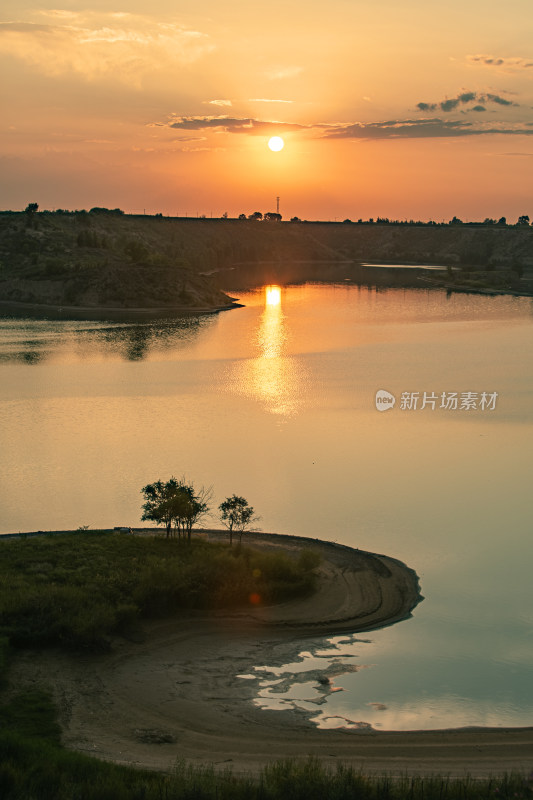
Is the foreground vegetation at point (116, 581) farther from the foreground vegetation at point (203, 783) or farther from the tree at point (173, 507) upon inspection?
the foreground vegetation at point (203, 783)

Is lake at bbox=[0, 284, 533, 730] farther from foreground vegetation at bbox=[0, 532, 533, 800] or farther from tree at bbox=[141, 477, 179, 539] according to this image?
foreground vegetation at bbox=[0, 532, 533, 800]

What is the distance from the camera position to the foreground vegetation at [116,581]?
24.4 metres

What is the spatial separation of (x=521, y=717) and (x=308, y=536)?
13368mm

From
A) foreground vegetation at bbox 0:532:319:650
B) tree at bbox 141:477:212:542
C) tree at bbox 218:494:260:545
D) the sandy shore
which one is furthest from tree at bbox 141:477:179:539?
the sandy shore

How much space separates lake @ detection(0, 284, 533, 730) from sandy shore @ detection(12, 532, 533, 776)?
0.79m

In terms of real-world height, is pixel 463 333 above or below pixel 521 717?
above

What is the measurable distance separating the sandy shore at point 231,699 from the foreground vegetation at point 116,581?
606mm

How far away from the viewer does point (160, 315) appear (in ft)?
404

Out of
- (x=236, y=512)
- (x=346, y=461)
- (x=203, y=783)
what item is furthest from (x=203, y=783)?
(x=346, y=461)

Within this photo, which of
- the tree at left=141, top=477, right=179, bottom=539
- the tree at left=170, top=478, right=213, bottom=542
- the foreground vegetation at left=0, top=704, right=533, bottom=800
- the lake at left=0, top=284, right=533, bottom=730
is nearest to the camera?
the foreground vegetation at left=0, top=704, right=533, bottom=800

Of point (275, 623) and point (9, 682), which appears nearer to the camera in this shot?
point (9, 682)

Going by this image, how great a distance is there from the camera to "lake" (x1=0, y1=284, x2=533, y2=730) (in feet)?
78.3

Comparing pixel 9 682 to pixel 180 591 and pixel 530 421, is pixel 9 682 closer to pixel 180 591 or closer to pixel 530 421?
pixel 180 591

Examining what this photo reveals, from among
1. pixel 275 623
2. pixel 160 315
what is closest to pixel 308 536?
pixel 275 623
